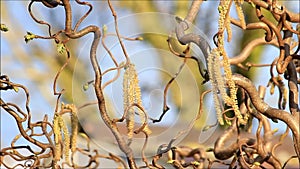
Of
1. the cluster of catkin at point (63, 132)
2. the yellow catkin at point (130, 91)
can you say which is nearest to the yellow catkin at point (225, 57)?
the yellow catkin at point (130, 91)

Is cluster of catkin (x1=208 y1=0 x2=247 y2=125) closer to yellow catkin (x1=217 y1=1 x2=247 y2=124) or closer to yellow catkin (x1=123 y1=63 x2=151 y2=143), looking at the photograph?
yellow catkin (x1=217 y1=1 x2=247 y2=124)

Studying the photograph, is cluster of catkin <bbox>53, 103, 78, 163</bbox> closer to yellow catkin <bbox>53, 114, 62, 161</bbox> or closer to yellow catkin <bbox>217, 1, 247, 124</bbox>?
yellow catkin <bbox>53, 114, 62, 161</bbox>

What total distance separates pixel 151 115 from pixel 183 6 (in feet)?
6.69

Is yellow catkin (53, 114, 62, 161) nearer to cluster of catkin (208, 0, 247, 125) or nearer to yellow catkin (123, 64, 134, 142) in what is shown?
yellow catkin (123, 64, 134, 142)

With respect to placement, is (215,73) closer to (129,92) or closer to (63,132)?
(129,92)

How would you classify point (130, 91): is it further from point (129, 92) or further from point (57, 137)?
point (57, 137)

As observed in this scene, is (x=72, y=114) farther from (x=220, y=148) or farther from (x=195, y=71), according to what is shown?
(x=195, y=71)

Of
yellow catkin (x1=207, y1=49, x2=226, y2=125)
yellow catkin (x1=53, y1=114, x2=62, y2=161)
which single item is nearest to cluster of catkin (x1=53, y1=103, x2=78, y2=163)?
yellow catkin (x1=53, y1=114, x2=62, y2=161)

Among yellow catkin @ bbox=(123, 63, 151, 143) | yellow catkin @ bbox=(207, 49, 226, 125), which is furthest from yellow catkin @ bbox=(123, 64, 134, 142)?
yellow catkin @ bbox=(207, 49, 226, 125)

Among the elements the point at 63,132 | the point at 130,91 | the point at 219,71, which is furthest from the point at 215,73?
the point at 63,132

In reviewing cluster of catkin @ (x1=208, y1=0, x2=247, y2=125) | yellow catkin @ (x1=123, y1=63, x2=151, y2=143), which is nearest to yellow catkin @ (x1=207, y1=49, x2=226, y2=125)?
cluster of catkin @ (x1=208, y1=0, x2=247, y2=125)

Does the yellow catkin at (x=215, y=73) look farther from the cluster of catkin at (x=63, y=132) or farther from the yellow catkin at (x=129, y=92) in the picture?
the cluster of catkin at (x=63, y=132)

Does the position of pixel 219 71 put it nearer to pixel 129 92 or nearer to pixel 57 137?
pixel 129 92

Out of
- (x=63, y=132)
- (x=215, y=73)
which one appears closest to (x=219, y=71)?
(x=215, y=73)
